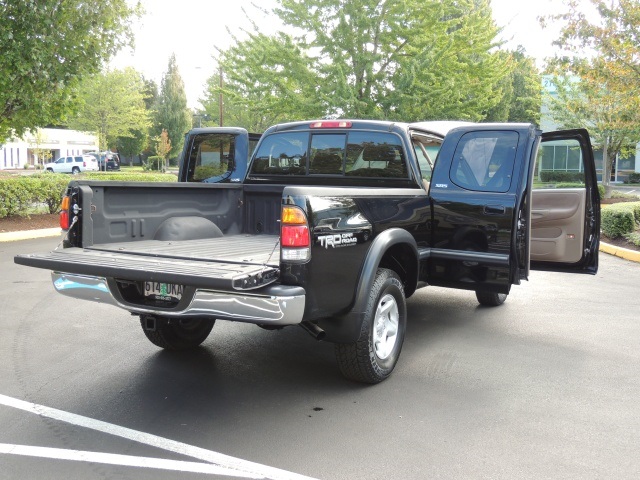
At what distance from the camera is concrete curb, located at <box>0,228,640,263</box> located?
11094 millimetres

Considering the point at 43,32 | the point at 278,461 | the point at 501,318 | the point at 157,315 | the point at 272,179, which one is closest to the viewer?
the point at 278,461

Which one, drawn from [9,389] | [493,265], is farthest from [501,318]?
[9,389]

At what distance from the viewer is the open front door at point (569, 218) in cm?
584

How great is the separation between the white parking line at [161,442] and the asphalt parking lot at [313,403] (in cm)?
1

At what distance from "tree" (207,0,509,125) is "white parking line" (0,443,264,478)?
1577 cm

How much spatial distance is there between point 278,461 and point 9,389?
2287 mm

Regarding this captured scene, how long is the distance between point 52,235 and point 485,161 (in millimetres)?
11234

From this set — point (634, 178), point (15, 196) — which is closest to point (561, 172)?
point (15, 196)

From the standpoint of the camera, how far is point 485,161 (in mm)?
5352

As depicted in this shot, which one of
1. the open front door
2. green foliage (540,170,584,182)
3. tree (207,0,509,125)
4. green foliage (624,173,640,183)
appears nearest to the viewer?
the open front door

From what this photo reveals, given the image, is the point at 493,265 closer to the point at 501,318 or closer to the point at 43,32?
the point at 501,318

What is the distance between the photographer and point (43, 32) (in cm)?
1273

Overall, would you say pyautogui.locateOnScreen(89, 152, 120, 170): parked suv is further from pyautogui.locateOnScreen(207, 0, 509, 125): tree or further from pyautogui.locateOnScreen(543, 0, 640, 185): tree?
pyautogui.locateOnScreen(543, 0, 640, 185): tree

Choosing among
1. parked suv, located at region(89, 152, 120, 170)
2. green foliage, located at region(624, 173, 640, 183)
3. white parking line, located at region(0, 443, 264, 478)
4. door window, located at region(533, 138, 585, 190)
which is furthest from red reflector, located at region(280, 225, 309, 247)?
parked suv, located at region(89, 152, 120, 170)
